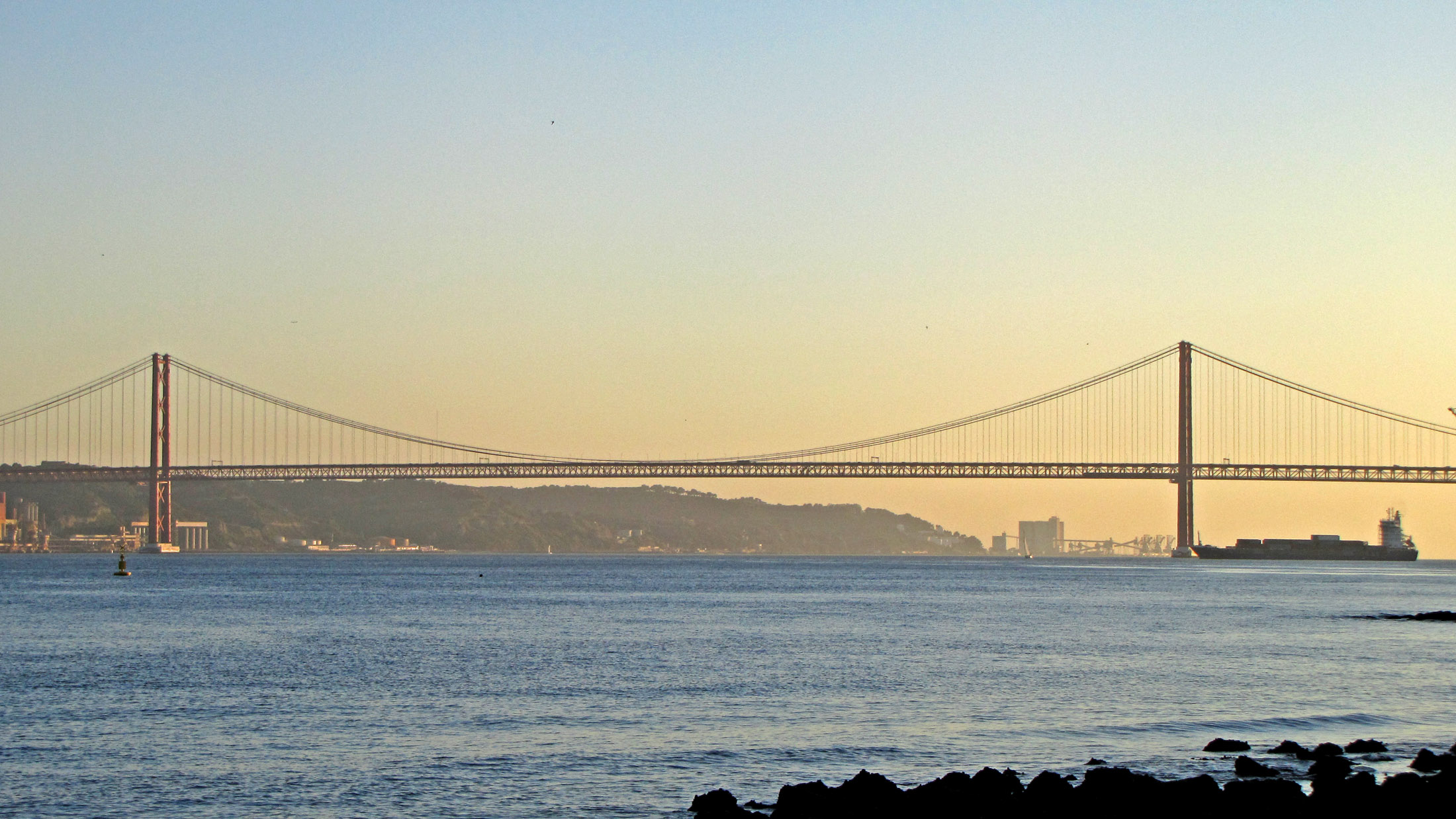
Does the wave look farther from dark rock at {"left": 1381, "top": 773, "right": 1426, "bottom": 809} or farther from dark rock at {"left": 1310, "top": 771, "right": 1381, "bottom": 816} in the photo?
dark rock at {"left": 1381, "top": 773, "right": 1426, "bottom": 809}

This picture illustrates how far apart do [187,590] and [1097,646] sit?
39.8m

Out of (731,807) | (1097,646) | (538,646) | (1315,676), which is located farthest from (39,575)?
(731,807)

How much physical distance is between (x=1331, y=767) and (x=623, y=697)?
11.2 metres

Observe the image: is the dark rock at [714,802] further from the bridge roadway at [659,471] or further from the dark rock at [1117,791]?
the bridge roadway at [659,471]

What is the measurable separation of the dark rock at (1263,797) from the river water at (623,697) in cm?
269

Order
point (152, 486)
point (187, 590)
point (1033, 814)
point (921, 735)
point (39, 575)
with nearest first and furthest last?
point (1033, 814) < point (921, 735) < point (187, 590) < point (39, 575) < point (152, 486)

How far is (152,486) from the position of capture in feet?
339

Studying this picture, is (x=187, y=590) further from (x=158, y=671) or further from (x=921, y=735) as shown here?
(x=921, y=735)

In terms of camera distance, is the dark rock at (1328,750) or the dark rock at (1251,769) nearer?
the dark rock at (1251,769)

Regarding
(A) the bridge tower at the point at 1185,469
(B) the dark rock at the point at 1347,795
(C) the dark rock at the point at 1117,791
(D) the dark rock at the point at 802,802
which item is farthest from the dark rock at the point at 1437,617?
(A) the bridge tower at the point at 1185,469

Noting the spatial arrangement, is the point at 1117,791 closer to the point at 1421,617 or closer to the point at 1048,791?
the point at 1048,791

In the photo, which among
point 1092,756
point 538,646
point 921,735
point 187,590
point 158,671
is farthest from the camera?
point 187,590

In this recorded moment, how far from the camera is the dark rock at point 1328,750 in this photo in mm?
18875

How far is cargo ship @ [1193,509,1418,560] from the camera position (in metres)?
133
